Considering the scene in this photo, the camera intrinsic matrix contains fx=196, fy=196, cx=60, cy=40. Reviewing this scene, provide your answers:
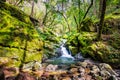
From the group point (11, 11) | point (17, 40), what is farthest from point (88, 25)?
point (17, 40)

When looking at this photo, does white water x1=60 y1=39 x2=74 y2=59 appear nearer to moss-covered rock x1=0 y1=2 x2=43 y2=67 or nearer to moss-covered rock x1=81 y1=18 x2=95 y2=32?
moss-covered rock x1=81 y1=18 x2=95 y2=32

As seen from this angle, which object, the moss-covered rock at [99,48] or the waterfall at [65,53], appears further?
the waterfall at [65,53]

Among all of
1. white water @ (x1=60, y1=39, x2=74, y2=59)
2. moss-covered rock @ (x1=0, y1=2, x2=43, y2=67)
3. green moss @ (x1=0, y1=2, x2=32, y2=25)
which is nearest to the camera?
moss-covered rock @ (x1=0, y1=2, x2=43, y2=67)

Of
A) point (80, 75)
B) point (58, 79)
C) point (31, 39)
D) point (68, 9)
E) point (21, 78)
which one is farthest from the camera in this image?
point (68, 9)

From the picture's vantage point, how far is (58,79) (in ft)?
36.0

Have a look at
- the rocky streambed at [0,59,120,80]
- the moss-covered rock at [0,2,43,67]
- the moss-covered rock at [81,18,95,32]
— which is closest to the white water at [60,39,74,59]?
the moss-covered rock at [81,18,95,32]

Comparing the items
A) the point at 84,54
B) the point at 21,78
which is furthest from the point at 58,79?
the point at 84,54

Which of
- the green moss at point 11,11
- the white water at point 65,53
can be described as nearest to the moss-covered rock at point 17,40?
the green moss at point 11,11

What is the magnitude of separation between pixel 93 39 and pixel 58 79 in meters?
8.72

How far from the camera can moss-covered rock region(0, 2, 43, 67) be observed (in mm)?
12734

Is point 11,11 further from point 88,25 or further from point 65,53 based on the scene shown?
point 88,25

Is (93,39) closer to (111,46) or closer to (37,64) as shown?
(111,46)

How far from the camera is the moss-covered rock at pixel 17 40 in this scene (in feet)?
41.8

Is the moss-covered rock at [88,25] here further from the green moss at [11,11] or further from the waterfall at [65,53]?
the green moss at [11,11]
